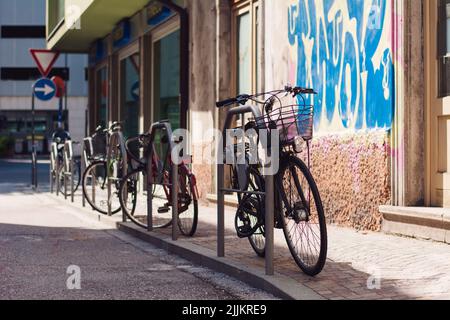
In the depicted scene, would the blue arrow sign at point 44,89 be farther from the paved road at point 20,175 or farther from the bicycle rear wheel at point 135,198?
the bicycle rear wheel at point 135,198

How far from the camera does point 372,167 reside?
820cm

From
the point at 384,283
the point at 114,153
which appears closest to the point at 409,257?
the point at 384,283

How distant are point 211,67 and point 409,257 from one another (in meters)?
7.08

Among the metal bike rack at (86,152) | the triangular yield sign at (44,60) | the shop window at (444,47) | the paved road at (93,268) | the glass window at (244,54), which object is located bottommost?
the paved road at (93,268)

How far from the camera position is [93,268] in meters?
6.61

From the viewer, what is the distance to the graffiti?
26.8ft

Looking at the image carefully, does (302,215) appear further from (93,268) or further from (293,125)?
(93,268)

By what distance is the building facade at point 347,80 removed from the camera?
7754 millimetres

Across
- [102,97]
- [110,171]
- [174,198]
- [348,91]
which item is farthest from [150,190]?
[102,97]

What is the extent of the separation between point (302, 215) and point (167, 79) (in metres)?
10.8

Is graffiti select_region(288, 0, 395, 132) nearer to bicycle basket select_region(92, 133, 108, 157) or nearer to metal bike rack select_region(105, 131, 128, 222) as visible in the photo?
metal bike rack select_region(105, 131, 128, 222)

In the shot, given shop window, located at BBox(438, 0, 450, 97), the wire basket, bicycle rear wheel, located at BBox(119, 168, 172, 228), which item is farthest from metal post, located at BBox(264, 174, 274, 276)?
bicycle rear wheel, located at BBox(119, 168, 172, 228)

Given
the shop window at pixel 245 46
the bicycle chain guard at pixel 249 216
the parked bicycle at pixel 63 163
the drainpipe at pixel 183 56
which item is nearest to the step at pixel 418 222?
the bicycle chain guard at pixel 249 216
